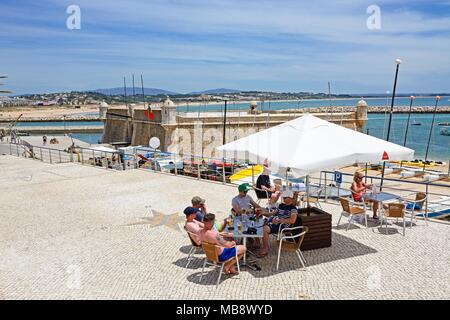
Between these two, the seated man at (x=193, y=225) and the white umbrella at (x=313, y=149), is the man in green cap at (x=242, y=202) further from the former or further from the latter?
the seated man at (x=193, y=225)

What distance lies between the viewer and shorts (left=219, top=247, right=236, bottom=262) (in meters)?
5.27

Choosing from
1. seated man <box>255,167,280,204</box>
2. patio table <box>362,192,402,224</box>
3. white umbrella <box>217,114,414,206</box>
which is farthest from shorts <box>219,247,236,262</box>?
patio table <box>362,192,402,224</box>

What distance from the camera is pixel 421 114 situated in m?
132

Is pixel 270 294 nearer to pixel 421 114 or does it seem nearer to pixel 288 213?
pixel 288 213

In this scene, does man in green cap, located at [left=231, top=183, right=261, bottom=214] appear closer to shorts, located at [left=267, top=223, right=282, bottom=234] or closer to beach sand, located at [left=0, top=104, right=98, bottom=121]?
shorts, located at [left=267, top=223, right=282, bottom=234]

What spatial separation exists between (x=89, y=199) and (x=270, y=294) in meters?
7.09

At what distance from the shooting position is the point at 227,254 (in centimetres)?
532

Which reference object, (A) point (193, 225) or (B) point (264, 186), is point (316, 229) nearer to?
(A) point (193, 225)

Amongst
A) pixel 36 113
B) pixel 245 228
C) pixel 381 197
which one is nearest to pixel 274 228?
pixel 245 228

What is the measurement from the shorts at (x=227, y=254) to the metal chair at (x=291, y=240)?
753mm

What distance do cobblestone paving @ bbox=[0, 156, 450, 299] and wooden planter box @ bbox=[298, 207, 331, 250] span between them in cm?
14

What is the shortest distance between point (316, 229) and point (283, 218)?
2.81 feet
